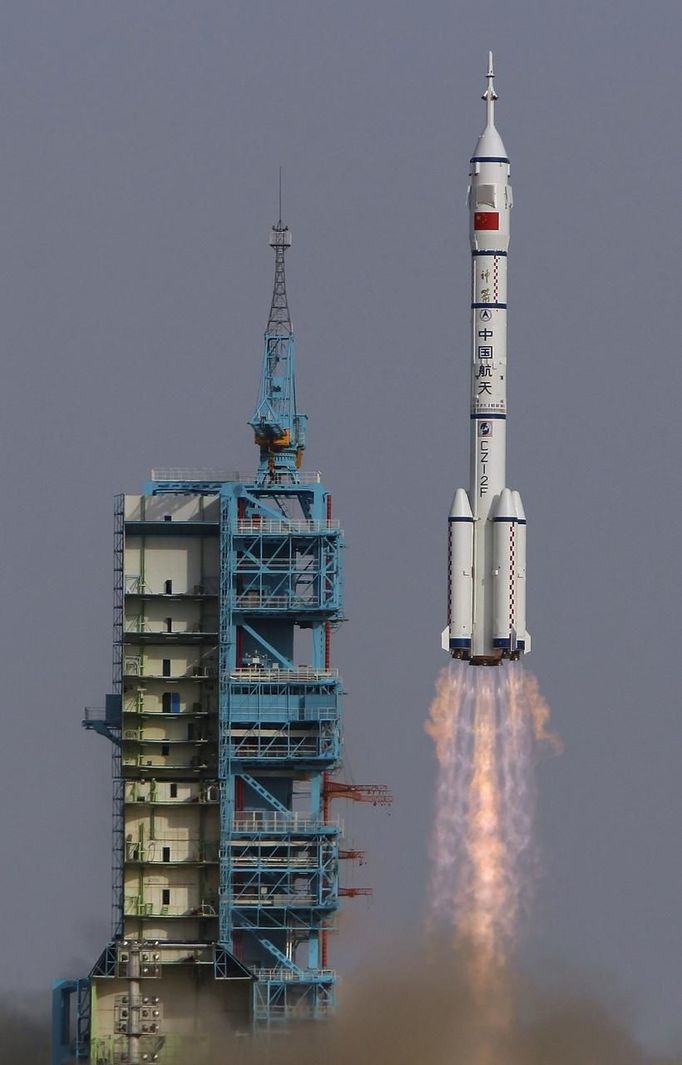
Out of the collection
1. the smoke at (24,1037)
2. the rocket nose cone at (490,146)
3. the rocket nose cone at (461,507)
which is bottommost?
the smoke at (24,1037)

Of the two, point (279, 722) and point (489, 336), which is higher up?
point (489, 336)

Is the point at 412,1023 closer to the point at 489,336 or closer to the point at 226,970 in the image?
the point at 226,970

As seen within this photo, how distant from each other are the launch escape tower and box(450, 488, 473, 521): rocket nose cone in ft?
26.2

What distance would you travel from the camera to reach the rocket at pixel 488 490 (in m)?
180

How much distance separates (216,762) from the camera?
615 ft

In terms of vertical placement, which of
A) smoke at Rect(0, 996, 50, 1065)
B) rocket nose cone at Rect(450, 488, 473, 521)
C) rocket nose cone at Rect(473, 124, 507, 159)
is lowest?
smoke at Rect(0, 996, 50, 1065)

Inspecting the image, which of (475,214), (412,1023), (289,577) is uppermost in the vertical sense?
(475,214)

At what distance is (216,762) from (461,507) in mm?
14413

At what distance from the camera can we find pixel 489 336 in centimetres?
18212

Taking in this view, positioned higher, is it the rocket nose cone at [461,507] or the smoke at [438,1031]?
the rocket nose cone at [461,507]

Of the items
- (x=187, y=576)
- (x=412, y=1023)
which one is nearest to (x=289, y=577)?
(x=187, y=576)

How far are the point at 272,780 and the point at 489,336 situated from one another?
18814 mm

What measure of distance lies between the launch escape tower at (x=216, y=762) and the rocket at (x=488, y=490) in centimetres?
829

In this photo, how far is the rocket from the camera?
17988 centimetres
